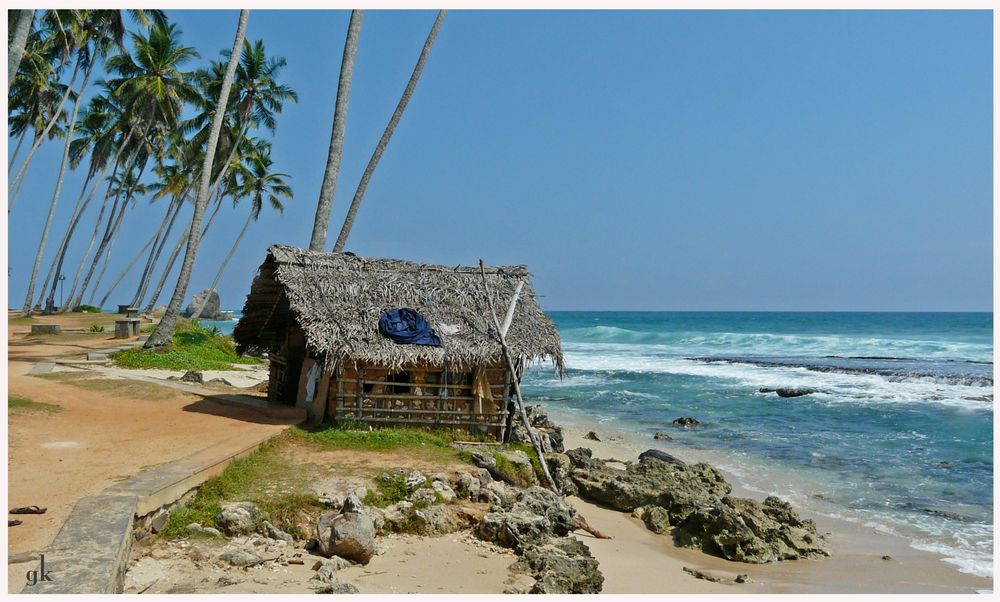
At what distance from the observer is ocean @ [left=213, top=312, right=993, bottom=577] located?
12.4 meters

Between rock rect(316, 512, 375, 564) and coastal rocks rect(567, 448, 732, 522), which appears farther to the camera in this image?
coastal rocks rect(567, 448, 732, 522)

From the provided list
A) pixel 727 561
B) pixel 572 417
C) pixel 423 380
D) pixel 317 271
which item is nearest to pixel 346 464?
pixel 423 380

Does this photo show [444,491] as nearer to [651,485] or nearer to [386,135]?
[651,485]

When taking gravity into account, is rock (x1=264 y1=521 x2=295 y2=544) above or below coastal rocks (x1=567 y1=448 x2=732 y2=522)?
above

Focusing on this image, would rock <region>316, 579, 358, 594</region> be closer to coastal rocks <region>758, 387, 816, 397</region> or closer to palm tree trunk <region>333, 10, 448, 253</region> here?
palm tree trunk <region>333, 10, 448, 253</region>

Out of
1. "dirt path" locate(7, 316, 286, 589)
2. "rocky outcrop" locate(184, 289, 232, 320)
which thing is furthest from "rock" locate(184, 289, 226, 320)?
"dirt path" locate(7, 316, 286, 589)

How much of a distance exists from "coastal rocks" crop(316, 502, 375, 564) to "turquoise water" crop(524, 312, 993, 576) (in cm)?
760

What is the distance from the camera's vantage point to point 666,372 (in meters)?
35.2

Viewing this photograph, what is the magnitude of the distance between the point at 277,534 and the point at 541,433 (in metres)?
7.72

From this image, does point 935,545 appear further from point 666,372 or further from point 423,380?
point 666,372

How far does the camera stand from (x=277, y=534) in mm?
7906

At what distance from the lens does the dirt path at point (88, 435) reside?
7613mm

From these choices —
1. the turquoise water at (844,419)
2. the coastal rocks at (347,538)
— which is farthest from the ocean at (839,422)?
the coastal rocks at (347,538)

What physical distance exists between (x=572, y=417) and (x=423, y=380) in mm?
9736
